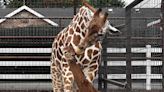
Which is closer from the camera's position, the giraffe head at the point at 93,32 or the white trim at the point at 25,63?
the giraffe head at the point at 93,32

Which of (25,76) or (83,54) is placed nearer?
(83,54)

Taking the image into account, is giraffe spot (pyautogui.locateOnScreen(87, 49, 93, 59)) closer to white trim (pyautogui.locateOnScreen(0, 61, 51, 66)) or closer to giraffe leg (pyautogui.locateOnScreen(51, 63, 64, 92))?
giraffe leg (pyautogui.locateOnScreen(51, 63, 64, 92))

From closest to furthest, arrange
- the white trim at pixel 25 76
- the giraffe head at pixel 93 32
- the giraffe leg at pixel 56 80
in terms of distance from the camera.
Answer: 1. the giraffe head at pixel 93 32
2. the giraffe leg at pixel 56 80
3. the white trim at pixel 25 76

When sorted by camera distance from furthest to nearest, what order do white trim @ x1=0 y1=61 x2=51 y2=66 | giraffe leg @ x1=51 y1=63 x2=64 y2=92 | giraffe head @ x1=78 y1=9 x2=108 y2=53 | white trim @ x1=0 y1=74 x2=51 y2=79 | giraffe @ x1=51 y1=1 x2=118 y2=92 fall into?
white trim @ x1=0 y1=61 x2=51 y2=66 → white trim @ x1=0 y1=74 x2=51 y2=79 → giraffe leg @ x1=51 y1=63 x2=64 y2=92 → giraffe @ x1=51 y1=1 x2=118 y2=92 → giraffe head @ x1=78 y1=9 x2=108 y2=53

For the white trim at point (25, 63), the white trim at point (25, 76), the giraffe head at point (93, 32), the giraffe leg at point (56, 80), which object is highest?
the giraffe head at point (93, 32)

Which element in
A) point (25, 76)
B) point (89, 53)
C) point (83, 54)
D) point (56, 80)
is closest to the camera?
point (83, 54)

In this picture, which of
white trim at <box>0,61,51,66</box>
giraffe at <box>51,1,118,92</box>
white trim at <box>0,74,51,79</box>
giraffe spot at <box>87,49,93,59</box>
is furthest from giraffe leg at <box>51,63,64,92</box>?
white trim at <box>0,61,51,66</box>

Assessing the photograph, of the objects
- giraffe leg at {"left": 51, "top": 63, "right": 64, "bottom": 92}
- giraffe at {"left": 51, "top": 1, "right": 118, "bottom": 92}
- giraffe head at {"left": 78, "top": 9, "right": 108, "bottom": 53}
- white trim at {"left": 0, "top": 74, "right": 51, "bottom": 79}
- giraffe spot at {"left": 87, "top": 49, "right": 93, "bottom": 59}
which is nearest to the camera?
giraffe head at {"left": 78, "top": 9, "right": 108, "bottom": 53}

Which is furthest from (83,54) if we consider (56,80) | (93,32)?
(93,32)

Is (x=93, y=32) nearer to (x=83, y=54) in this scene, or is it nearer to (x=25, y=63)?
(x=83, y=54)

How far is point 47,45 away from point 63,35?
3213mm

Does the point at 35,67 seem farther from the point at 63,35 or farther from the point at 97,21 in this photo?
the point at 97,21

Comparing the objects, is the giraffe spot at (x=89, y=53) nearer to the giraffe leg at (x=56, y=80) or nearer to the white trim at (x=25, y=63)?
the giraffe leg at (x=56, y=80)

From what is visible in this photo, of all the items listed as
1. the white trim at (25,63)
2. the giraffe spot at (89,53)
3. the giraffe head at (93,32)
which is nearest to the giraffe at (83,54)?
the giraffe spot at (89,53)
